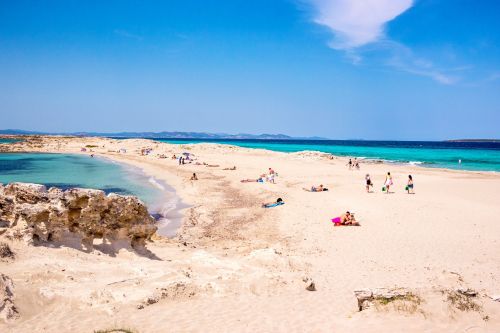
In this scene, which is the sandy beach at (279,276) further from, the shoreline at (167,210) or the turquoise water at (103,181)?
the turquoise water at (103,181)

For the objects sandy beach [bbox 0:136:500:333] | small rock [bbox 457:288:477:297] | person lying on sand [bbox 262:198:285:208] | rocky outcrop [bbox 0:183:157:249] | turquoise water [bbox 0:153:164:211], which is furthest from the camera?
turquoise water [bbox 0:153:164:211]

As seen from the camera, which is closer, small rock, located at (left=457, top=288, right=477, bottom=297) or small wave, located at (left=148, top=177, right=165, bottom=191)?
small rock, located at (left=457, top=288, right=477, bottom=297)

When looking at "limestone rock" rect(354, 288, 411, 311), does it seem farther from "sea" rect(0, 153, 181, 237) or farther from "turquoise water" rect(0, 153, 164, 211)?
"turquoise water" rect(0, 153, 164, 211)

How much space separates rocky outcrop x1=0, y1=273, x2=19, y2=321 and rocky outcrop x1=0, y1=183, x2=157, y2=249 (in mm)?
2140

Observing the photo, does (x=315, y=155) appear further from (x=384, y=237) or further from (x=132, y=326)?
(x=132, y=326)

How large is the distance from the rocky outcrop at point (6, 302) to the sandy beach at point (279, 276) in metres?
0.13

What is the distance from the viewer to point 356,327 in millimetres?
6707

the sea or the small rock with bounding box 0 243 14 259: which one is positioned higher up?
the small rock with bounding box 0 243 14 259

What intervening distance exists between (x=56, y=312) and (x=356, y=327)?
5.25m

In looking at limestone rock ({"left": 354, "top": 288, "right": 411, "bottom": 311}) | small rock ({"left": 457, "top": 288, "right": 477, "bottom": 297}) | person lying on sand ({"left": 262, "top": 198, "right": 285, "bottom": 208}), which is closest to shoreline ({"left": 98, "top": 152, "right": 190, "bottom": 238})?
person lying on sand ({"left": 262, "top": 198, "right": 285, "bottom": 208})

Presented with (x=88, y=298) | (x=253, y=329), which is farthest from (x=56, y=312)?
(x=253, y=329)

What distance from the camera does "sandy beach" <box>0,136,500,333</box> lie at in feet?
22.0

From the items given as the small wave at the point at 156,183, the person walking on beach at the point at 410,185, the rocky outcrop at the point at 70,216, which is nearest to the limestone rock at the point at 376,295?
the rocky outcrop at the point at 70,216

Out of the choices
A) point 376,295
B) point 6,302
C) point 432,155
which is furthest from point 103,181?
point 432,155
